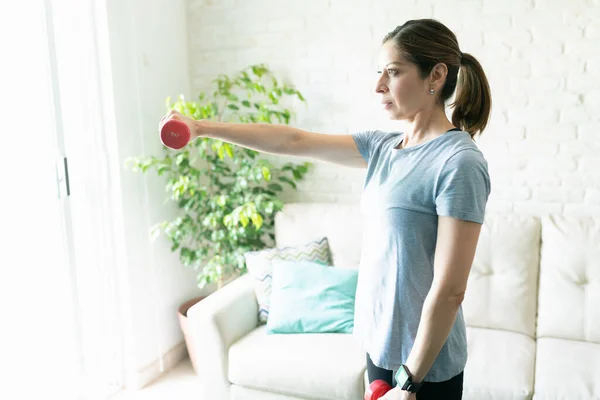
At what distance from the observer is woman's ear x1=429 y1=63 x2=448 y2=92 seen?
3.46ft

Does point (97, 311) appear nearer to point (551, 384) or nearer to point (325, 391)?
point (325, 391)

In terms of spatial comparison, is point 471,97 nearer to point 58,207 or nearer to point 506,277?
point 506,277

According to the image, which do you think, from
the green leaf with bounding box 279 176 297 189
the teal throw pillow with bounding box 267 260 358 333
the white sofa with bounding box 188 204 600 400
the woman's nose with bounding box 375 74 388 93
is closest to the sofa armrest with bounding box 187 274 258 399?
the white sofa with bounding box 188 204 600 400

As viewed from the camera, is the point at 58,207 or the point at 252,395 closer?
the point at 252,395

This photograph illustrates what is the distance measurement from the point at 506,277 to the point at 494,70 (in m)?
0.90

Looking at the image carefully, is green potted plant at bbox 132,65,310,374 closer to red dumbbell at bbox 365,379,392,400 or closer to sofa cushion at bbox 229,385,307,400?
sofa cushion at bbox 229,385,307,400

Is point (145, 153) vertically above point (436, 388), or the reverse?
point (145, 153)

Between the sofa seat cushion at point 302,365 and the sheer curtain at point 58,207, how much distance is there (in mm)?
742

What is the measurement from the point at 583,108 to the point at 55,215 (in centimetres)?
221

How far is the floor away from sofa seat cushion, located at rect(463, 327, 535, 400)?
127 centimetres

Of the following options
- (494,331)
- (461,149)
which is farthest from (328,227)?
(461,149)

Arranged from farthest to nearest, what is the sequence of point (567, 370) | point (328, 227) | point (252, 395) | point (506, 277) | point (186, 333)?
1. point (186, 333)
2. point (328, 227)
3. point (506, 277)
4. point (252, 395)
5. point (567, 370)

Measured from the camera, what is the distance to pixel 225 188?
2635mm

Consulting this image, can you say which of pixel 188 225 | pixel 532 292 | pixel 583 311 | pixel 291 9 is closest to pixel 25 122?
pixel 188 225
